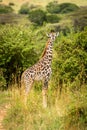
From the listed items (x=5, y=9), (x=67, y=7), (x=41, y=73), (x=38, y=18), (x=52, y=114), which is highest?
(x=41, y=73)

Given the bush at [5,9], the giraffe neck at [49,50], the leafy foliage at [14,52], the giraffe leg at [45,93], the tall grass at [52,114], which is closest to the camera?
the tall grass at [52,114]

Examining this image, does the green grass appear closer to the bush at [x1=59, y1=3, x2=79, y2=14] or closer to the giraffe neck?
the giraffe neck

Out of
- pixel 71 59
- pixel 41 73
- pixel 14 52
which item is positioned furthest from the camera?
pixel 14 52

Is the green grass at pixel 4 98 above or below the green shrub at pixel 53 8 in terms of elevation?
above

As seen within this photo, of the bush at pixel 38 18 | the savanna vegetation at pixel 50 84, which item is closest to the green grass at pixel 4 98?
the savanna vegetation at pixel 50 84

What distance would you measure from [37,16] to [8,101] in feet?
165

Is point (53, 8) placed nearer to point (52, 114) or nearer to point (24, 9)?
point (24, 9)

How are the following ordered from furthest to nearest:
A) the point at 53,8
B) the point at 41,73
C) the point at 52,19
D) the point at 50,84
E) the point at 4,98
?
the point at 53,8
the point at 52,19
the point at 4,98
the point at 50,84
the point at 41,73

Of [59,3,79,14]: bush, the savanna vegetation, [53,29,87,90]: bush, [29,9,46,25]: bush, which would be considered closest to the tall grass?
the savanna vegetation

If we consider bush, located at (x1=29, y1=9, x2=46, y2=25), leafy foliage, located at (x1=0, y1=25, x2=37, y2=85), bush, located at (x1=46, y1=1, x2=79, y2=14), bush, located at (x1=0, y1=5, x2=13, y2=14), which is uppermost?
leafy foliage, located at (x1=0, y1=25, x2=37, y2=85)

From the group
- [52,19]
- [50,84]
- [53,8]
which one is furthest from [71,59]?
[53,8]

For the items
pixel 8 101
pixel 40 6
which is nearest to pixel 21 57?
pixel 8 101

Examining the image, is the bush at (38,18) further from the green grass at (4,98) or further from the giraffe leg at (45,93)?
the giraffe leg at (45,93)

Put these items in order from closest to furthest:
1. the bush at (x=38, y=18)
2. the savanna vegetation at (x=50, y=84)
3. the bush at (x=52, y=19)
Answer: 1. the savanna vegetation at (x=50, y=84)
2. the bush at (x=38, y=18)
3. the bush at (x=52, y=19)
